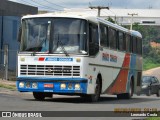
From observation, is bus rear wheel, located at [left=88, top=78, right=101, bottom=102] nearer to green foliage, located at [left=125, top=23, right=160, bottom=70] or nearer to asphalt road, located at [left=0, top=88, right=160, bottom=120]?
asphalt road, located at [left=0, top=88, right=160, bottom=120]

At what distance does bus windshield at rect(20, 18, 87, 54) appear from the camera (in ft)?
67.2

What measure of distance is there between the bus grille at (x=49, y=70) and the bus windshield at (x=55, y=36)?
574 mm

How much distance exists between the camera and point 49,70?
20.6 meters

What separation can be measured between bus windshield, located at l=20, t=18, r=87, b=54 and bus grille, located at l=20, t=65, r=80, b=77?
22.6 inches

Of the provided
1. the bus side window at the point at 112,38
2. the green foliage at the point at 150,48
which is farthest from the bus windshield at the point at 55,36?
the green foliage at the point at 150,48

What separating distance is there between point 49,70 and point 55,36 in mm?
1278

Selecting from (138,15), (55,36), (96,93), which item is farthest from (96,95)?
(138,15)

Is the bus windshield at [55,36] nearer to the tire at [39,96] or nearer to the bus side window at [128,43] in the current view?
the tire at [39,96]

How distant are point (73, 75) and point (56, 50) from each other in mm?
1119

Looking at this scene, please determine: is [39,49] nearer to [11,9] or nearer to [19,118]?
[19,118]

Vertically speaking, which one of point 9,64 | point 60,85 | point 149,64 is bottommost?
point 149,64

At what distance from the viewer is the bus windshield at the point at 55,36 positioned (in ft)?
67.2

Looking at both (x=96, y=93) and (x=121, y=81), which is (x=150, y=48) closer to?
(x=121, y=81)

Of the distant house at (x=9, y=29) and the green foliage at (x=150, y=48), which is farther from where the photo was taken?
the green foliage at (x=150, y=48)
